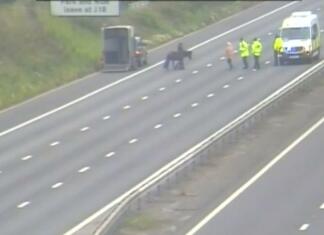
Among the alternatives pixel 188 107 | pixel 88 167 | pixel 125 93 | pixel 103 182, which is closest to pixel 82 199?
pixel 103 182

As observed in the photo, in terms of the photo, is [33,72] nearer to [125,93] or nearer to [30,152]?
[125,93]

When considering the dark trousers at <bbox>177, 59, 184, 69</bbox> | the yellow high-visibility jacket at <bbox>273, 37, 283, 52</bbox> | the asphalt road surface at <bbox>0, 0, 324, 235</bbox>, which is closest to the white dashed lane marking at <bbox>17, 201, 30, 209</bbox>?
the asphalt road surface at <bbox>0, 0, 324, 235</bbox>

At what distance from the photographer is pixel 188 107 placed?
46938 mm

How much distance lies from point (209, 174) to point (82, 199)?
13.3ft

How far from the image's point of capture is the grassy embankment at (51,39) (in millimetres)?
55438

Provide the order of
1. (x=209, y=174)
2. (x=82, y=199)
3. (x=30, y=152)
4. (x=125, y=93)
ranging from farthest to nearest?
(x=125, y=93) < (x=30, y=152) < (x=209, y=174) < (x=82, y=199)

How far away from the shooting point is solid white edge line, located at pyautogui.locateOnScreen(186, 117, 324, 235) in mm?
28953

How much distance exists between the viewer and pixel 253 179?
111 feet

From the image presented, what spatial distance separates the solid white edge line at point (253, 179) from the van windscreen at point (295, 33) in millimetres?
15974

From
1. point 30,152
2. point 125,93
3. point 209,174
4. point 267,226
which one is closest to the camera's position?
point 267,226

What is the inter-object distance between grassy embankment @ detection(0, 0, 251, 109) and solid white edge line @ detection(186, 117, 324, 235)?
15527 millimetres

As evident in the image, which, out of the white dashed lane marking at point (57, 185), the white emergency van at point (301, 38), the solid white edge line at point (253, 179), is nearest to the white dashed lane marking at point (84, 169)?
the white dashed lane marking at point (57, 185)

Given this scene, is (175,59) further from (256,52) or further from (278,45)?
(278,45)

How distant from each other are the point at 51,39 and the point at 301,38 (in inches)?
501
